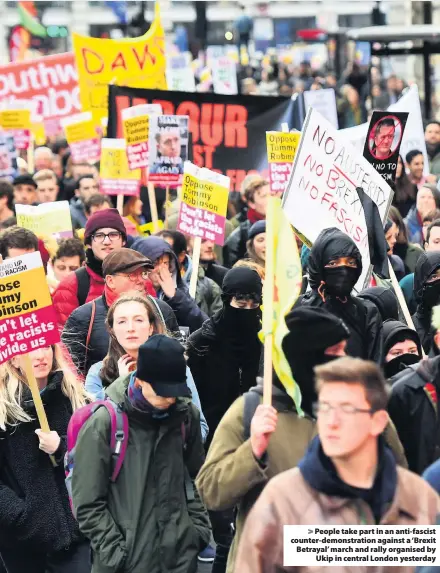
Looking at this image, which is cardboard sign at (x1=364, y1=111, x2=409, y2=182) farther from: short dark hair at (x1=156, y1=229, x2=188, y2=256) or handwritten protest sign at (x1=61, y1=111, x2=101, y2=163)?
handwritten protest sign at (x1=61, y1=111, x2=101, y2=163)

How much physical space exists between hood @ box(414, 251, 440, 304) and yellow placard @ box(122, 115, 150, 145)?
432cm

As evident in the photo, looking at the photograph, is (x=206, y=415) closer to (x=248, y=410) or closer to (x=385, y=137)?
(x=248, y=410)

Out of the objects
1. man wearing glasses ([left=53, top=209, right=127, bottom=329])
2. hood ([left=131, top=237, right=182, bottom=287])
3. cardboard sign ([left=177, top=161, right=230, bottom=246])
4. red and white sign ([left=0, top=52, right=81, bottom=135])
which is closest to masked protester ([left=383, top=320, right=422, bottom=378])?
man wearing glasses ([left=53, top=209, right=127, bottom=329])

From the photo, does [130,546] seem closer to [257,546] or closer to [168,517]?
[168,517]

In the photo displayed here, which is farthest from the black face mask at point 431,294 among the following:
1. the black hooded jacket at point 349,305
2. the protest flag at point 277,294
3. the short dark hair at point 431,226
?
the protest flag at point 277,294

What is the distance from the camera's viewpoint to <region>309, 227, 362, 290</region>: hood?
5.89 meters

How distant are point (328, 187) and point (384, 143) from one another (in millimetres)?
1819

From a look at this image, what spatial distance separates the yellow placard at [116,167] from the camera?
1142 cm

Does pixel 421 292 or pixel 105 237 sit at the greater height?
pixel 105 237

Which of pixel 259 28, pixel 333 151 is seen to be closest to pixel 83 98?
pixel 333 151

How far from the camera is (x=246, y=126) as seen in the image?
12.9m

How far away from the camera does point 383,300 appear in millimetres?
6898

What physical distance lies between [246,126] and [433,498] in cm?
937

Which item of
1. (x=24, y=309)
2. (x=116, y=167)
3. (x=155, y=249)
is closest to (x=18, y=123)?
(x=116, y=167)
